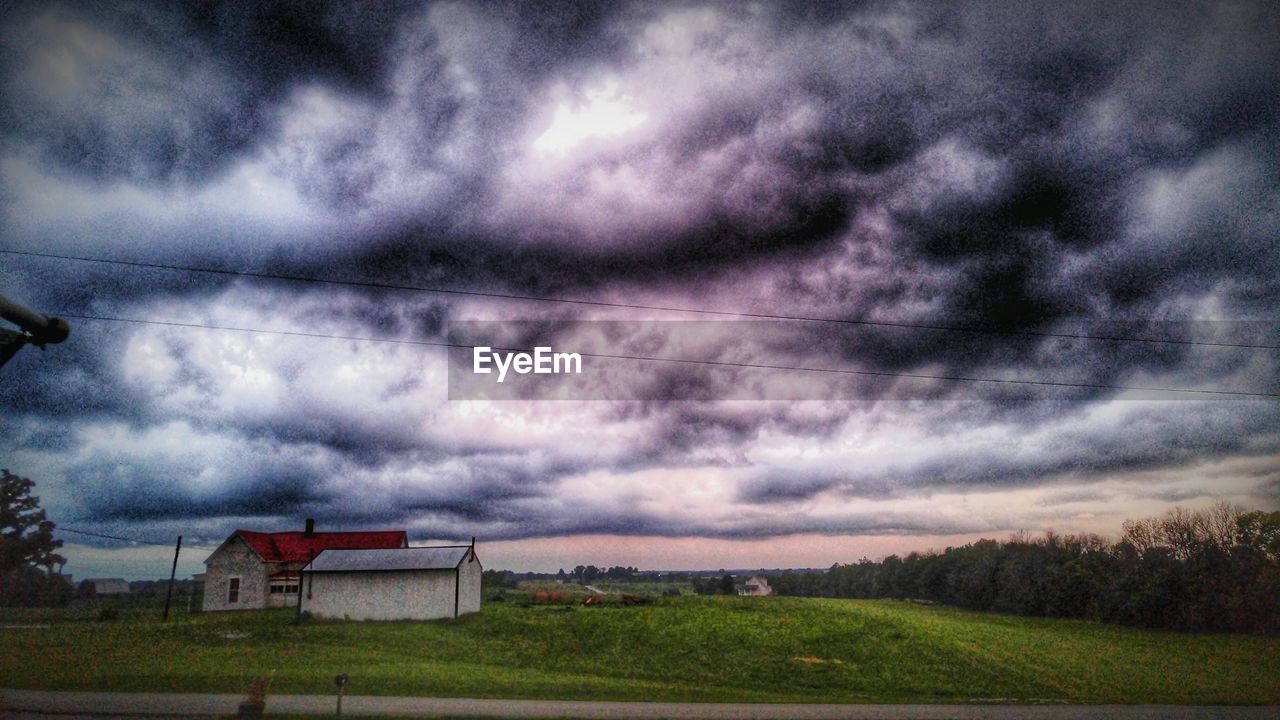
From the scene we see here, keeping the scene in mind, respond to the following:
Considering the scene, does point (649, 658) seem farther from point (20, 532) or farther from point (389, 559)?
point (20, 532)

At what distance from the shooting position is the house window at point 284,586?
5781cm

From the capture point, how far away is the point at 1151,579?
6319 cm

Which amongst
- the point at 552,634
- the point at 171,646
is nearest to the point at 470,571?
the point at 552,634

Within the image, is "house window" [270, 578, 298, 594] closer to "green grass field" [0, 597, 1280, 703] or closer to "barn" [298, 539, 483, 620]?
"green grass field" [0, 597, 1280, 703]

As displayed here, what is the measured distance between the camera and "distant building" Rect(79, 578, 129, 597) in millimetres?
89000

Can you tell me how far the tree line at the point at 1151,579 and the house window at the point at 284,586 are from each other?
68445 mm

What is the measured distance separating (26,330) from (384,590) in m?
41.4

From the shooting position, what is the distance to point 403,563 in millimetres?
50062

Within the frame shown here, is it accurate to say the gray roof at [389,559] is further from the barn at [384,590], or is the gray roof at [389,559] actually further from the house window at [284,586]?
the house window at [284,586]

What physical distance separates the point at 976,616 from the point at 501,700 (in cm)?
6138

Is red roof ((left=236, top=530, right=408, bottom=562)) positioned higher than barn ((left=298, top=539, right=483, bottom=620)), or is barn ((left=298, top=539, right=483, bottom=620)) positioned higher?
red roof ((left=236, top=530, right=408, bottom=562))

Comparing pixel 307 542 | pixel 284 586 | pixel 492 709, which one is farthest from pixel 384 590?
pixel 492 709

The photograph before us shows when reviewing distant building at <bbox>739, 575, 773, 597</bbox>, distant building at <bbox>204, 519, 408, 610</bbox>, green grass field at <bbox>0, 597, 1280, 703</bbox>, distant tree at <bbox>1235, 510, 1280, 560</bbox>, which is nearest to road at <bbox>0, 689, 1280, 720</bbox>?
green grass field at <bbox>0, 597, 1280, 703</bbox>

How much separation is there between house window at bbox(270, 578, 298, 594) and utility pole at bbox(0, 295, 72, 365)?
5259 cm
